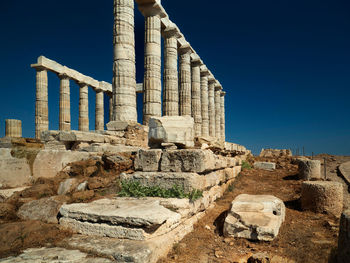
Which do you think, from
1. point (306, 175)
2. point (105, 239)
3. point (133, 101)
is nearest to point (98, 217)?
point (105, 239)

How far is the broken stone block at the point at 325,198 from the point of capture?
5.22 meters

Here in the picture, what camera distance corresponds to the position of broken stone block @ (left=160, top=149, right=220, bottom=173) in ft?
15.6

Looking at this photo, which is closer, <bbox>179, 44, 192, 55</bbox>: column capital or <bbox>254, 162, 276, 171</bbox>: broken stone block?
<bbox>254, 162, 276, 171</bbox>: broken stone block

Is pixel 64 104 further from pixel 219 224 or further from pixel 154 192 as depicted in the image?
pixel 219 224

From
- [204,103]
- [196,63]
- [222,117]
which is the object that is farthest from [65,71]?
[222,117]

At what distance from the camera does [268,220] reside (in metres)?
4.01

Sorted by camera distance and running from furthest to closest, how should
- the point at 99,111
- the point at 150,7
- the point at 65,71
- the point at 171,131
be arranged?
1. the point at 99,111
2. the point at 65,71
3. the point at 150,7
4. the point at 171,131

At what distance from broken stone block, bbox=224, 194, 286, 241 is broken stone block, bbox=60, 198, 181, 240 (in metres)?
0.97

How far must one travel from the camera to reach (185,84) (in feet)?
64.1

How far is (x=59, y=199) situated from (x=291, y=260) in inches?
145

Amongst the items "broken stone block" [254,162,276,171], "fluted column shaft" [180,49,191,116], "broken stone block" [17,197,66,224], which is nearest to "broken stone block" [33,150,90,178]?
"broken stone block" [17,197,66,224]

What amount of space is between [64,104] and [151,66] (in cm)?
1012

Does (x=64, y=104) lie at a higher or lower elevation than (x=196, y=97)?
lower

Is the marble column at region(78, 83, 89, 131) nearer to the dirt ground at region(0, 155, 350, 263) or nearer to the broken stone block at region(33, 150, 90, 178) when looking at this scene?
the broken stone block at region(33, 150, 90, 178)
